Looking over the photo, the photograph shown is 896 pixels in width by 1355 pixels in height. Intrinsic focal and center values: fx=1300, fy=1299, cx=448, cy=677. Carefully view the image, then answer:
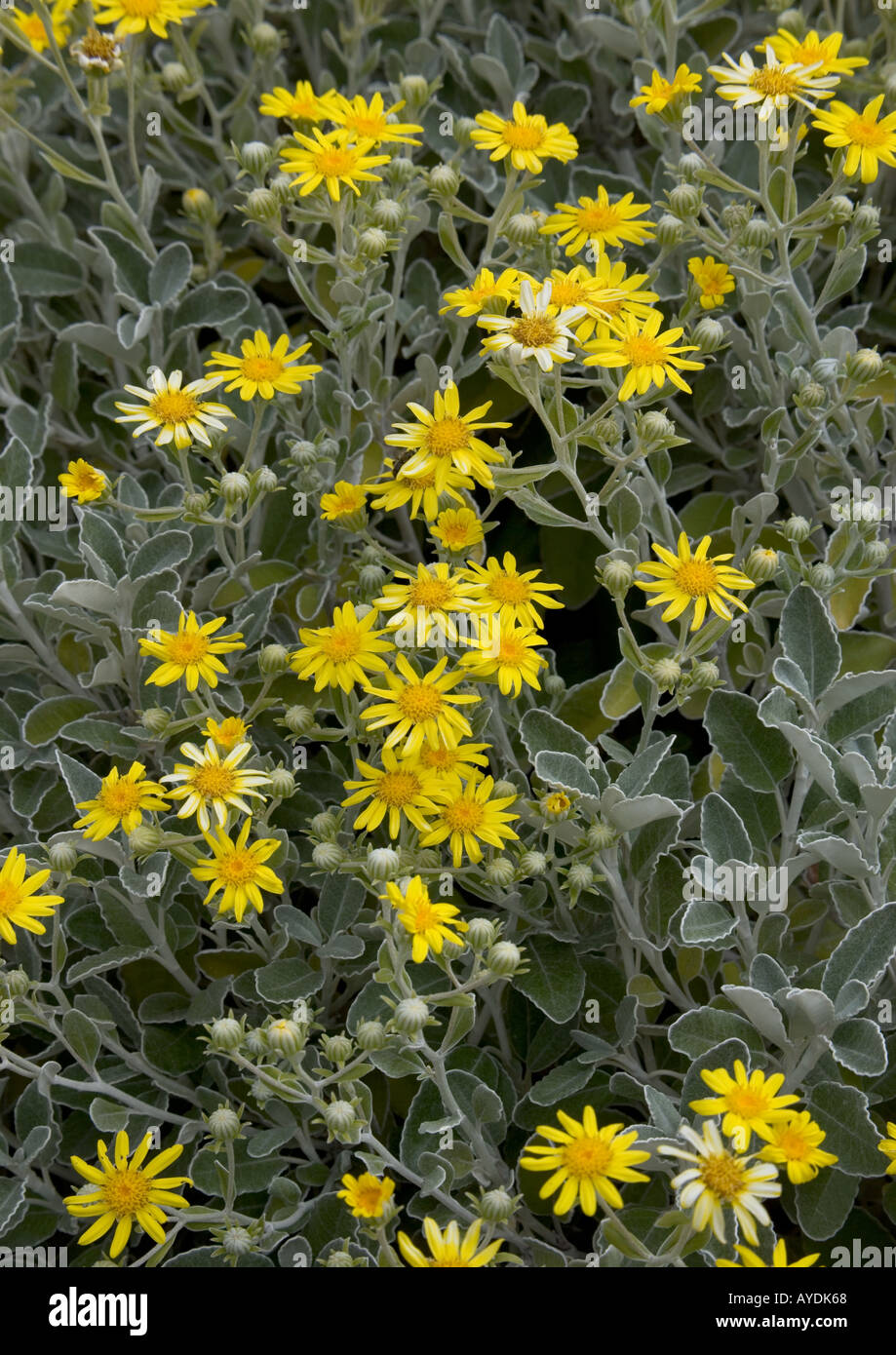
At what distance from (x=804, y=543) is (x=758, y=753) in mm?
535

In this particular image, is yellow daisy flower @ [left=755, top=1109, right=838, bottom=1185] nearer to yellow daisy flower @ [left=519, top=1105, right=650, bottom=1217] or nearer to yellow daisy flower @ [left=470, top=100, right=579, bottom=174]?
yellow daisy flower @ [left=519, top=1105, right=650, bottom=1217]

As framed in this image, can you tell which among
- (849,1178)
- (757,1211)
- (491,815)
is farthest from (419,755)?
(849,1178)

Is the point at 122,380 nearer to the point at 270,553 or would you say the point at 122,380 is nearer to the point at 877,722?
the point at 270,553

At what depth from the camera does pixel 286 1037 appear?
1.65 metres

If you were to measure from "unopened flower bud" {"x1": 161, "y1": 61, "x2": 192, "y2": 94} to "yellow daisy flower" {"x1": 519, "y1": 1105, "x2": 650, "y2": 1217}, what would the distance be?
2.25m

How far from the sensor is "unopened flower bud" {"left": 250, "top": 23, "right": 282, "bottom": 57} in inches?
108

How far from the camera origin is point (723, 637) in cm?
245

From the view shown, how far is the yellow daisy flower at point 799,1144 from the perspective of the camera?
1.62 meters

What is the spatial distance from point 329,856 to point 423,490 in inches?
22.8

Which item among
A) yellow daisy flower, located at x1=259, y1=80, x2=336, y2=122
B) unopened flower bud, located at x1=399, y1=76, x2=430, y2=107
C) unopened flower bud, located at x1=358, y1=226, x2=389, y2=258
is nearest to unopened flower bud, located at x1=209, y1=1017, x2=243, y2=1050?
unopened flower bud, located at x1=358, y1=226, x2=389, y2=258

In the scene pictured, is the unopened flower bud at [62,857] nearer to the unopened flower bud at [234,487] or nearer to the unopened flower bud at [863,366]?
the unopened flower bud at [234,487]

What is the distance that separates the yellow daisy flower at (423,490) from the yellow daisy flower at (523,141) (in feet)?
2.09

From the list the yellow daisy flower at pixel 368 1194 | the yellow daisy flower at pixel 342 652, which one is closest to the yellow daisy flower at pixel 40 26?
the yellow daisy flower at pixel 342 652
